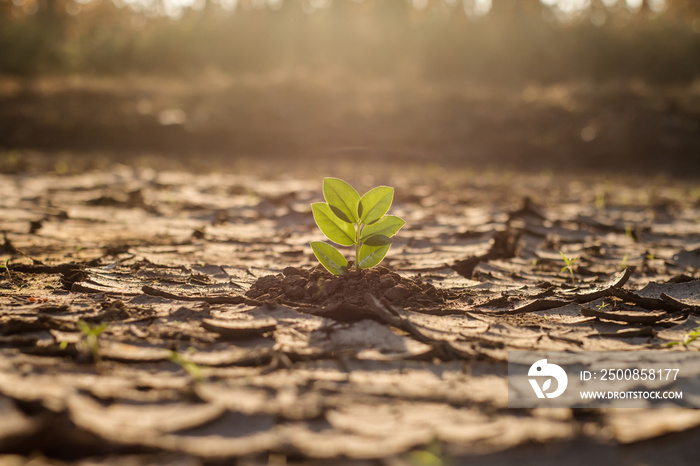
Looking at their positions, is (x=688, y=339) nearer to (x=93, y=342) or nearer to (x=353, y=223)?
(x=353, y=223)

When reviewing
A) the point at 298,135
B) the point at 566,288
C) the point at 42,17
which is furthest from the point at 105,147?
the point at 42,17

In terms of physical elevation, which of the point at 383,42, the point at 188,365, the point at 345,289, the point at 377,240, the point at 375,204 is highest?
the point at 383,42

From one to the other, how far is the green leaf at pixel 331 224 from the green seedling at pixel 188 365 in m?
0.57

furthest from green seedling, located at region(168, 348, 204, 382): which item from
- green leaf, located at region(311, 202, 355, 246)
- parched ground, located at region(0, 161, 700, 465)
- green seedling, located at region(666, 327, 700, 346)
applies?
green seedling, located at region(666, 327, 700, 346)

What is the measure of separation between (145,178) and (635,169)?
590 cm

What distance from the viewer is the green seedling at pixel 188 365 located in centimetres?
105

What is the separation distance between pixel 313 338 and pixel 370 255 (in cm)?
36

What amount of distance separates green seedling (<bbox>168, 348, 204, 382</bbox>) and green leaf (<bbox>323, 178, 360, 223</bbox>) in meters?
0.59

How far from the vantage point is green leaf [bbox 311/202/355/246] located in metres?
1.54

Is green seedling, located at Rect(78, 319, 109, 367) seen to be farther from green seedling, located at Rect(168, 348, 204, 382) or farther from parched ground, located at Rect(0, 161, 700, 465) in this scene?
green seedling, located at Rect(168, 348, 204, 382)

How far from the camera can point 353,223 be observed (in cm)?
155

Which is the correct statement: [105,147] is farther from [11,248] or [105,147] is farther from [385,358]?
[385,358]

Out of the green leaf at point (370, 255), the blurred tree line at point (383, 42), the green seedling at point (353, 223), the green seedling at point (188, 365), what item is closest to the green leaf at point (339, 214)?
the green seedling at point (353, 223)

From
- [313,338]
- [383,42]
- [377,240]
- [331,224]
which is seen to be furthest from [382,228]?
[383,42]
